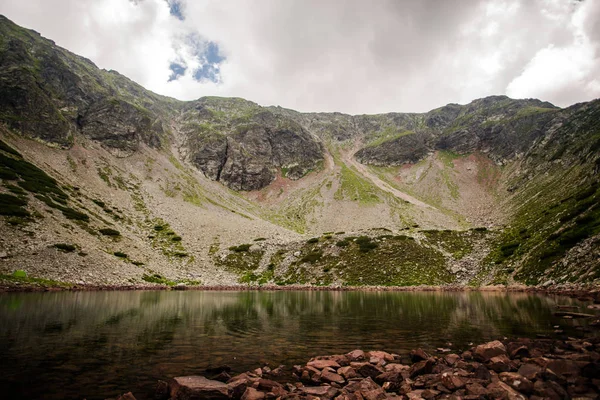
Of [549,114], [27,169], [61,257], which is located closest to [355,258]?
[61,257]

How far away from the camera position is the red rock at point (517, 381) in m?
10.9

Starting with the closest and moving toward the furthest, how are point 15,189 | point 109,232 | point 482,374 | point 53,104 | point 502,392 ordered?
point 502,392, point 482,374, point 15,189, point 109,232, point 53,104

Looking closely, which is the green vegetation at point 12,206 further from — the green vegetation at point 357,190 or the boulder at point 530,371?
the green vegetation at point 357,190

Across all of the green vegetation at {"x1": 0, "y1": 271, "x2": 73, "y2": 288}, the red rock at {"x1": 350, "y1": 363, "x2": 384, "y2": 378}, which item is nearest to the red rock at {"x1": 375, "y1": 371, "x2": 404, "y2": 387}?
the red rock at {"x1": 350, "y1": 363, "x2": 384, "y2": 378}

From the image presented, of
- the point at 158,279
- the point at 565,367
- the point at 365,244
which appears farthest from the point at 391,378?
the point at 365,244

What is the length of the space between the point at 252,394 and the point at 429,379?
710cm

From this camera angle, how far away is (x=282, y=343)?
68.2ft

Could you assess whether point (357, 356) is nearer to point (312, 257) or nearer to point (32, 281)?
point (32, 281)

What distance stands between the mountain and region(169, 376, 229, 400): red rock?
48932 mm

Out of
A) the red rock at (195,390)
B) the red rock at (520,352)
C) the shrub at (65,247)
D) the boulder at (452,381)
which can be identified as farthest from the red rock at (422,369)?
the shrub at (65,247)

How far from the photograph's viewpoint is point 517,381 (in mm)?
11422

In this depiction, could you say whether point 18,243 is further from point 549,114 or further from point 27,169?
point 549,114

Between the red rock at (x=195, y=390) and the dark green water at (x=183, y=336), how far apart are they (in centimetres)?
111

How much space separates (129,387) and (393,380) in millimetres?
10451
